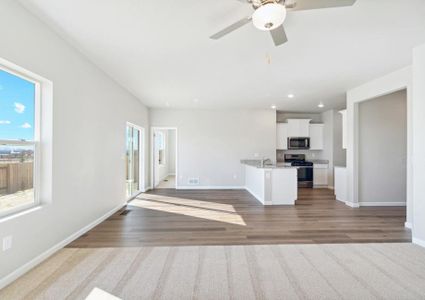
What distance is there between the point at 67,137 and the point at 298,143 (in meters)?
6.79

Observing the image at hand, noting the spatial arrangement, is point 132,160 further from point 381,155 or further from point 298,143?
point 381,155

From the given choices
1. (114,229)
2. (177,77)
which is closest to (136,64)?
(177,77)

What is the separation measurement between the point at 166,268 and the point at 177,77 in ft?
10.4

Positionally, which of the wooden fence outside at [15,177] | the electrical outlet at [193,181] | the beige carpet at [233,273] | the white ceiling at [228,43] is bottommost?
the beige carpet at [233,273]

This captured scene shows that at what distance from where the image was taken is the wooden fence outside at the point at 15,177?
220 cm

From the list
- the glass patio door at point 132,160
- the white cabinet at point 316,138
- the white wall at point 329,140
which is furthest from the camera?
the white cabinet at point 316,138

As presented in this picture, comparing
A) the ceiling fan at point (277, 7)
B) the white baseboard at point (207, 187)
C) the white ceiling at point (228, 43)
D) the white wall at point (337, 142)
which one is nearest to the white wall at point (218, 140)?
the white baseboard at point (207, 187)

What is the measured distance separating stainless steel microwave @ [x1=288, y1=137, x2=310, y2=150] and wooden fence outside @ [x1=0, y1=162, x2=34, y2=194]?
699 cm

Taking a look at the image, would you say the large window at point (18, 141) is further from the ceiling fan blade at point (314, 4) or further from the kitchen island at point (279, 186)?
the kitchen island at point (279, 186)

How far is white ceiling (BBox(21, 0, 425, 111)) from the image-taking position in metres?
2.19

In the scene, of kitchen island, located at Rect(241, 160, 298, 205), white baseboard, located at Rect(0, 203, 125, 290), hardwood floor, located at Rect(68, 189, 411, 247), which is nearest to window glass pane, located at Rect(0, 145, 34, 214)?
white baseboard, located at Rect(0, 203, 125, 290)

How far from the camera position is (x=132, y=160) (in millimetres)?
6062

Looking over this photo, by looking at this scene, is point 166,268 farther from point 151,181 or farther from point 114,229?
point 151,181

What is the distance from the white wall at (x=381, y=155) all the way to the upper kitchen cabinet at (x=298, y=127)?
8.43 ft
